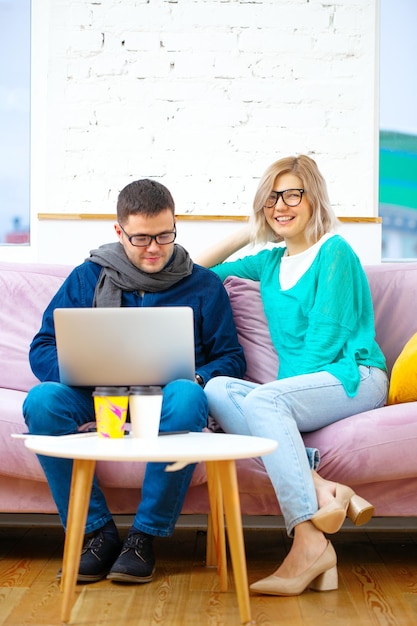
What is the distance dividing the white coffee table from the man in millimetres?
262

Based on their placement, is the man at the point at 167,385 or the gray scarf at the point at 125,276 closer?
the man at the point at 167,385

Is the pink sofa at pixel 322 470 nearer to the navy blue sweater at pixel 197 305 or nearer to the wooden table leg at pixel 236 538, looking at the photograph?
the navy blue sweater at pixel 197 305

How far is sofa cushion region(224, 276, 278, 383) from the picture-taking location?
101 inches

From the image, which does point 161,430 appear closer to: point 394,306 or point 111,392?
point 111,392

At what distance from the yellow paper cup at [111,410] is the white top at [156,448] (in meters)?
0.02

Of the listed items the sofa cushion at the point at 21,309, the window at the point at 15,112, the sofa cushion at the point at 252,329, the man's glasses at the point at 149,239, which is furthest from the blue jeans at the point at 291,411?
the window at the point at 15,112

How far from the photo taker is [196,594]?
6.56 ft

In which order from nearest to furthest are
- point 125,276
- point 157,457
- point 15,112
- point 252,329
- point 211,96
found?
point 157,457
point 125,276
point 252,329
point 211,96
point 15,112

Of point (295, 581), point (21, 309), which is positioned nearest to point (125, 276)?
point (21, 309)

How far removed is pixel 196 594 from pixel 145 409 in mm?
532

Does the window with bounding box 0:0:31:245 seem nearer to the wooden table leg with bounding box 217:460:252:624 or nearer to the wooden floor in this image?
the wooden floor

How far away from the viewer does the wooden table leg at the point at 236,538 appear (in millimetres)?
1669

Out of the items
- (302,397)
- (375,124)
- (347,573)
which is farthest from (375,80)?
(347,573)

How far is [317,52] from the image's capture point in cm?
342
